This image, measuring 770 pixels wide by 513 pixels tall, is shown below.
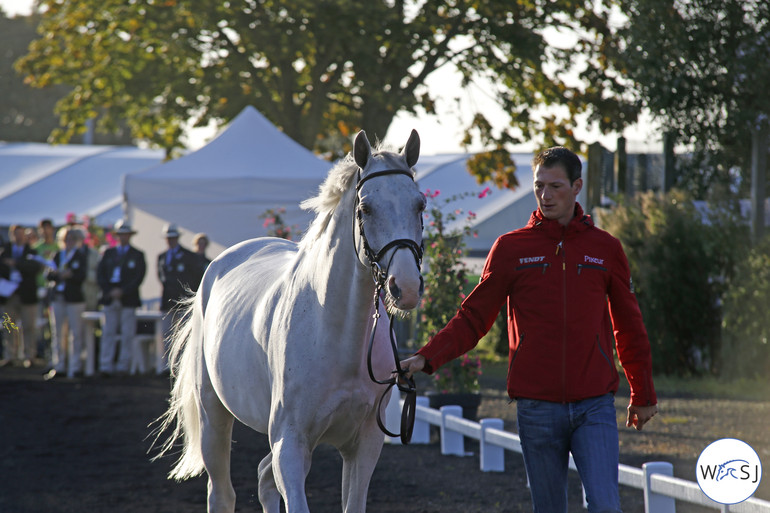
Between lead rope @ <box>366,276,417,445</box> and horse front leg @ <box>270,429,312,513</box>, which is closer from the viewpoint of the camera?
lead rope @ <box>366,276,417,445</box>

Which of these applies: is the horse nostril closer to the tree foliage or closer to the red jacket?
the red jacket

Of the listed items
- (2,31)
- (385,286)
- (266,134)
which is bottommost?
(385,286)

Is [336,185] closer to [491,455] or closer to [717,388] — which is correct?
[491,455]

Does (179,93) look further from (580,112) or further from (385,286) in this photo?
(385,286)

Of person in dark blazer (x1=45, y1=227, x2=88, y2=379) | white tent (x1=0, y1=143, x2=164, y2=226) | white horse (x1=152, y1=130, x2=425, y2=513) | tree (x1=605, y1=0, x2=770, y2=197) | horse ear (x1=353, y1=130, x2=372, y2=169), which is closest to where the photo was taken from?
white horse (x1=152, y1=130, x2=425, y2=513)

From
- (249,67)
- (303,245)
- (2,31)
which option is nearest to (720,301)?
(303,245)

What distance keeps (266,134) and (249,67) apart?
198 inches

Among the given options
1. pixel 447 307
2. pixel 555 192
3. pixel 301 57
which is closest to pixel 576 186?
pixel 555 192

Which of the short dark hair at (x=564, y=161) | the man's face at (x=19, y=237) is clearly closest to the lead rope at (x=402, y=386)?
the short dark hair at (x=564, y=161)

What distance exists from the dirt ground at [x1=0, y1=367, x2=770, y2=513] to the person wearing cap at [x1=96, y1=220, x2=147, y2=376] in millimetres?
2382

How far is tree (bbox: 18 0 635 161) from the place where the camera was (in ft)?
62.3

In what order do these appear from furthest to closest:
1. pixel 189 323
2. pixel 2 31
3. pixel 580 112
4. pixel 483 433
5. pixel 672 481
→ pixel 2 31 → pixel 580 112 → pixel 483 433 → pixel 189 323 → pixel 672 481

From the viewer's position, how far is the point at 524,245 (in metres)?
3.71

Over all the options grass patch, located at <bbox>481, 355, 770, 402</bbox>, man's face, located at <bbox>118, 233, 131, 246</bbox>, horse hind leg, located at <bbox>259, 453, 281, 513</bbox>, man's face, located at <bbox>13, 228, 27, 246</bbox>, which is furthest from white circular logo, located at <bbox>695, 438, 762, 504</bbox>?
man's face, located at <bbox>13, 228, 27, 246</bbox>
